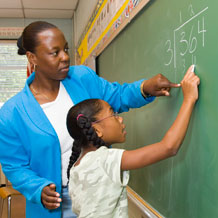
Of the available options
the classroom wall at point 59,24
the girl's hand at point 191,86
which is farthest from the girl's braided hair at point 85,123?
the classroom wall at point 59,24

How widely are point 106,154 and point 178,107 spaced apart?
34cm

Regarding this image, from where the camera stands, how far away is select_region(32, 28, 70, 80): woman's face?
1137 millimetres

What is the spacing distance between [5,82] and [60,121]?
4.07 metres

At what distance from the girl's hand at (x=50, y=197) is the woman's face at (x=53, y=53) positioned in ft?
1.43

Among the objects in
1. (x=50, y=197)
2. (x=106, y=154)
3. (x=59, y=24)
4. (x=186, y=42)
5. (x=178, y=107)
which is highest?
(x=59, y=24)

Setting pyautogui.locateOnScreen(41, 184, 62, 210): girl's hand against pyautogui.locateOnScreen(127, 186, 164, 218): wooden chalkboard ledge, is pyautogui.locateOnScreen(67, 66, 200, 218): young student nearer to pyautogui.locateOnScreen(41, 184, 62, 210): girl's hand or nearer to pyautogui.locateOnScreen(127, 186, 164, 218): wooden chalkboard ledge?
pyautogui.locateOnScreen(41, 184, 62, 210): girl's hand

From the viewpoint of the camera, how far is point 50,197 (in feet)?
3.39

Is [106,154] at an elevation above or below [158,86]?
below

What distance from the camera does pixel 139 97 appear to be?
46.5 inches

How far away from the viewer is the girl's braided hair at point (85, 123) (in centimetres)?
95

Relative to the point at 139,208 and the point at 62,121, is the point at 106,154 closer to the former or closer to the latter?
the point at 62,121

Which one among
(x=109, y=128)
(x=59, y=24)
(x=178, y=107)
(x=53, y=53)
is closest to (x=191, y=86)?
(x=178, y=107)

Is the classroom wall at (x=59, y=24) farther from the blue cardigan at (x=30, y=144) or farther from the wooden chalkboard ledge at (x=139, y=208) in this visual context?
the blue cardigan at (x=30, y=144)

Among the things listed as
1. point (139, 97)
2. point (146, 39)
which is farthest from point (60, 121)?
point (146, 39)
